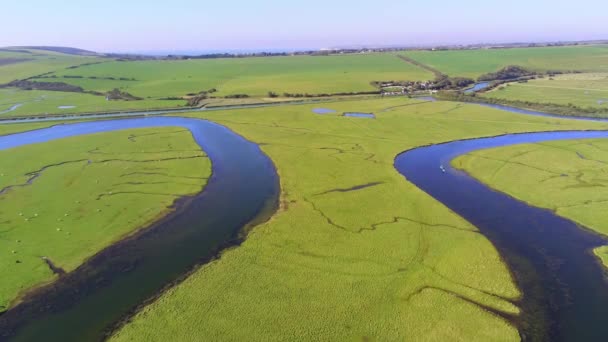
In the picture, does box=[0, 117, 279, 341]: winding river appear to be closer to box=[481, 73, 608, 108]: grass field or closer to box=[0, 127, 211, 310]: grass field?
box=[0, 127, 211, 310]: grass field

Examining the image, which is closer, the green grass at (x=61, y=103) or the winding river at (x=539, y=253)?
the winding river at (x=539, y=253)

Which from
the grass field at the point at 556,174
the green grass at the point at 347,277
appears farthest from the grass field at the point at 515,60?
the green grass at the point at 347,277

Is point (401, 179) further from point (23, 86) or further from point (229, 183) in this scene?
point (23, 86)

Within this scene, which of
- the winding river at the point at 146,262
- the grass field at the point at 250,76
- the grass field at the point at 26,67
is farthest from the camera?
the grass field at the point at 26,67

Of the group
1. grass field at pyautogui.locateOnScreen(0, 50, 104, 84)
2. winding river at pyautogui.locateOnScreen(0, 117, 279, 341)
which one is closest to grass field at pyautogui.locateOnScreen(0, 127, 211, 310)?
winding river at pyautogui.locateOnScreen(0, 117, 279, 341)

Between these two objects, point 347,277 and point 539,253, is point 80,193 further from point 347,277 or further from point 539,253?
point 539,253

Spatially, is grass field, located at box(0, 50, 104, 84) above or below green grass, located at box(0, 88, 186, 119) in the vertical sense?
above

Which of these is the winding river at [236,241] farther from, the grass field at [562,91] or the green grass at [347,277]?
the grass field at [562,91]
